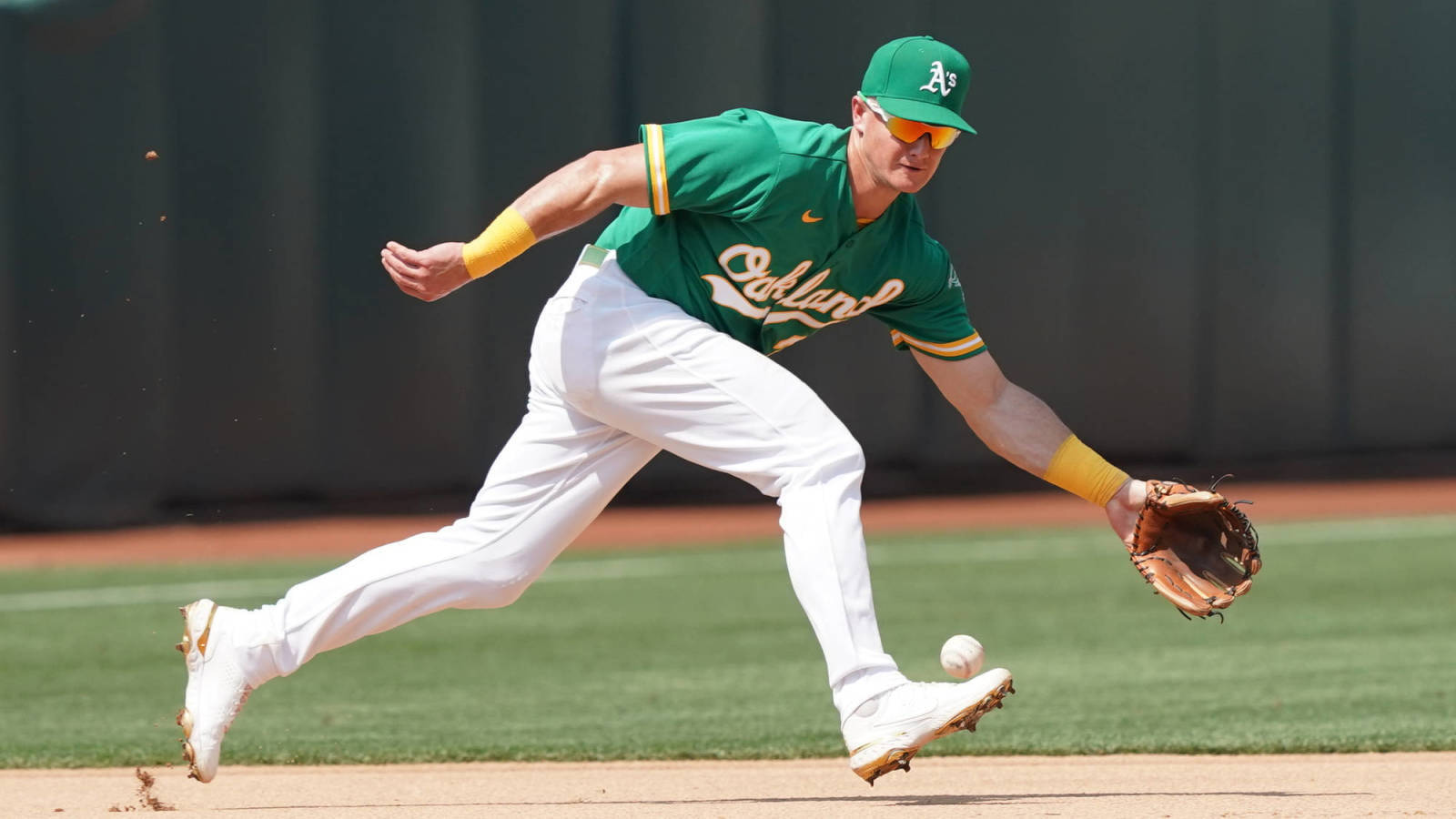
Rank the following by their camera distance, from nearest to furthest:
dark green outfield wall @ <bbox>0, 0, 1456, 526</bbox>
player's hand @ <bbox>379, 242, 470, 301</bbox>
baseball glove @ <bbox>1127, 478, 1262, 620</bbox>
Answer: player's hand @ <bbox>379, 242, 470, 301</bbox>, baseball glove @ <bbox>1127, 478, 1262, 620</bbox>, dark green outfield wall @ <bbox>0, 0, 1456, 526</bbox>

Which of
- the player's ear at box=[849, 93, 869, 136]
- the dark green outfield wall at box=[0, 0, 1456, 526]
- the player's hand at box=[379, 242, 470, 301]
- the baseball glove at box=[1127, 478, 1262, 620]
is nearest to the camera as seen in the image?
the player's hand at box=[379, 242, 470, 301]

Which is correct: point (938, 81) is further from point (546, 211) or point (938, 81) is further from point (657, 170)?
point (546, 211)

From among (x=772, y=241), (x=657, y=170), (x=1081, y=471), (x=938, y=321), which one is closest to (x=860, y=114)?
(x=772, y=241)

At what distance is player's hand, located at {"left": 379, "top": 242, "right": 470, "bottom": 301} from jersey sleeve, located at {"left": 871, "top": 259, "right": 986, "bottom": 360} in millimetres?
920

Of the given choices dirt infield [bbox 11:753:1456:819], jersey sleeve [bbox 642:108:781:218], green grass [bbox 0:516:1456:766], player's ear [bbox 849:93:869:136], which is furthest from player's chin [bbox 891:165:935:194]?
green grass [bbox 0:516:1456:766]

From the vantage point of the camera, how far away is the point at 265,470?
10594 millimetres

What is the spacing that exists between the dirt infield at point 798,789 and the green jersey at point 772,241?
0.95 m

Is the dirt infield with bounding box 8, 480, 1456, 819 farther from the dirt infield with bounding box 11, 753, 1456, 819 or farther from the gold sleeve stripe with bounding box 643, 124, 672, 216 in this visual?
the gold sleeve stripe with bounding box 643, 124, 672, 216

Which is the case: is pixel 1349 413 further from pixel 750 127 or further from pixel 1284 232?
pixel 750 127

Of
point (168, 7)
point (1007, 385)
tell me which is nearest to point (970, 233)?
point (168, 7)

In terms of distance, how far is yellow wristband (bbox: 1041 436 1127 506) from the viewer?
3.89 metres

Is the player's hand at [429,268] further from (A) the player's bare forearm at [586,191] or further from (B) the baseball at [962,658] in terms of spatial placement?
(B) the baseball at [962,658]

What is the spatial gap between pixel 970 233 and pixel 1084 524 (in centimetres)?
205

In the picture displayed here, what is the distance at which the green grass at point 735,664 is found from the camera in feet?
15.8
